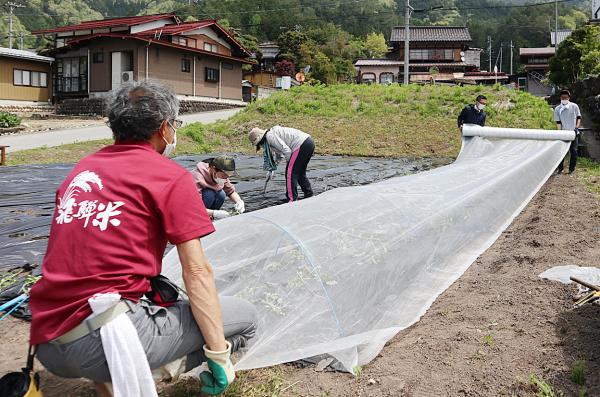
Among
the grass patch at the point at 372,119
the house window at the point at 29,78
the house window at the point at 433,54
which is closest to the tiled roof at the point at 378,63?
the house window at the point at 433,54

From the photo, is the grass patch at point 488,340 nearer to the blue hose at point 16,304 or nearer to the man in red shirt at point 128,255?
the man in red shirt at point 128,255

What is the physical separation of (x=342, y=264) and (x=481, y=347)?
0.80 meters

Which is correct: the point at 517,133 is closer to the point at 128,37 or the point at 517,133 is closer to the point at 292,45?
the point at 128,37

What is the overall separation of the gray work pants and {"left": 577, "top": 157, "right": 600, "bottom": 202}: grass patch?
5997 mm

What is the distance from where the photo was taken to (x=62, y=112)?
76.7ft

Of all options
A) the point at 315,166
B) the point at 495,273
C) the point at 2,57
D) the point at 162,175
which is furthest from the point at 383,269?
the point at 2,57

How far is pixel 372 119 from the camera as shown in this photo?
16.0 metres

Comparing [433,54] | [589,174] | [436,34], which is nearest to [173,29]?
[589,174]

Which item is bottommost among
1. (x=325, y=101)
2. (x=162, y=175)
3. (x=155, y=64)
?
(x=162, y=175)

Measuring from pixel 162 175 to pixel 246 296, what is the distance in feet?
3.50

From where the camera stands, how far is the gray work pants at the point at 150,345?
1.66 metres

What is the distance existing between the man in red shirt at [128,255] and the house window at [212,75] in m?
26.4

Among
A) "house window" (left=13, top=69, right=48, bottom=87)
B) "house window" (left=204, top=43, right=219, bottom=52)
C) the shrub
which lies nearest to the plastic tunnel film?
the shrub

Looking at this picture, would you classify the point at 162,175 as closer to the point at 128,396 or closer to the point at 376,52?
the point at 128,396
